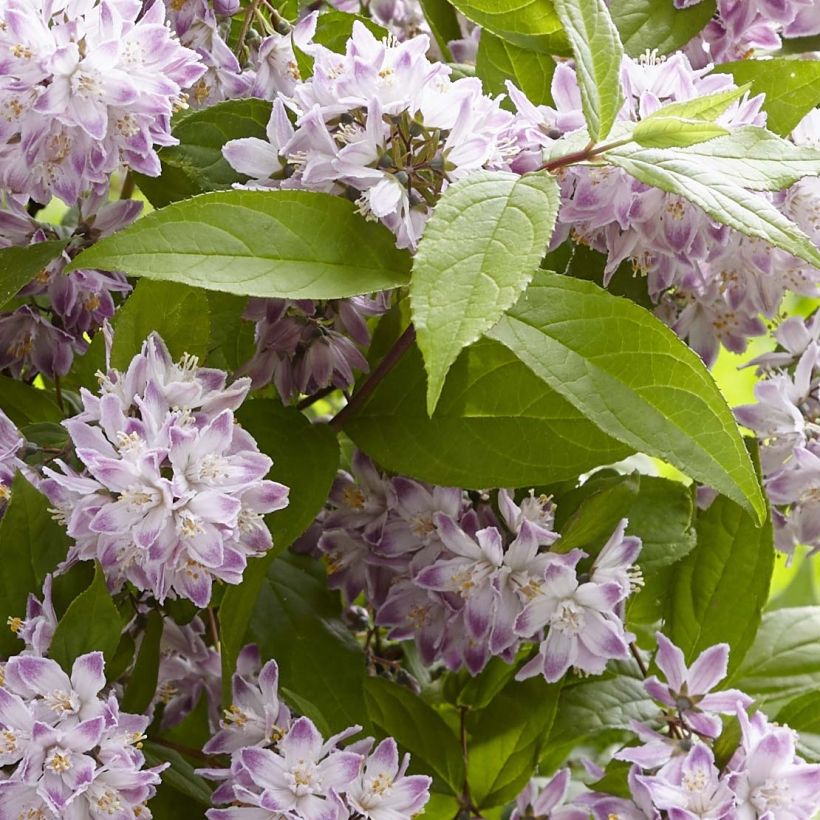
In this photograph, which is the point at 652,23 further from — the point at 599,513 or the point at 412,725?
the point at 412,725

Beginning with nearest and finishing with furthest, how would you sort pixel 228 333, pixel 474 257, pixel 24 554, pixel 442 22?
pixel 474 257
pixel 24 554
pixel 228 333
pixel 442 22

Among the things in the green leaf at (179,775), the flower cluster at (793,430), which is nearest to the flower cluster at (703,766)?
the flower cluster at (793,430)

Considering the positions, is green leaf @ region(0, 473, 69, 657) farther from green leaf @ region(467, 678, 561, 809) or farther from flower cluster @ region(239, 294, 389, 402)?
green leaf @ region(467, 678, 561, 809)

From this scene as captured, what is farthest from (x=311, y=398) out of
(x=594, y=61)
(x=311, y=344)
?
(x=594, y=61)

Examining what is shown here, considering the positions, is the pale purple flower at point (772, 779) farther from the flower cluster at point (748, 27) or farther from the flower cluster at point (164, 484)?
the flower cluster at point (748, 27)

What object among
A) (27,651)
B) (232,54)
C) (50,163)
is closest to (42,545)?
(27,651)

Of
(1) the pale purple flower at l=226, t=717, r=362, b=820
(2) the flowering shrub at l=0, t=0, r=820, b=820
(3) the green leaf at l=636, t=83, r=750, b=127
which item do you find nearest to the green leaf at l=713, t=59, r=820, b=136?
(2) the flowering shrub at l=0, t=0, r=820, b=820
